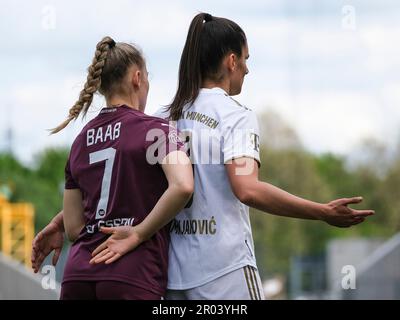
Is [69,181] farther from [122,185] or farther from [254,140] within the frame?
[254,140]

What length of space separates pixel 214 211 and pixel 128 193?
396 mm

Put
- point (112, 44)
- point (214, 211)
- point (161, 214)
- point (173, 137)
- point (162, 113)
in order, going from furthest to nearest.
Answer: point (162, 113)
point (112, 44)
point (214, 211)
point (173, 137)
point (161, 214)

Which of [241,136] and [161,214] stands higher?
[241,136]

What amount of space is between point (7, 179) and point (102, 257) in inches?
2868

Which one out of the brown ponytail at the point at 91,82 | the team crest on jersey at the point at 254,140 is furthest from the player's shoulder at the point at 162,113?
the team crest on jersey at the point at 254,140

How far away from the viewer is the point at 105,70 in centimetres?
491

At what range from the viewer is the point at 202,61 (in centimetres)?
505

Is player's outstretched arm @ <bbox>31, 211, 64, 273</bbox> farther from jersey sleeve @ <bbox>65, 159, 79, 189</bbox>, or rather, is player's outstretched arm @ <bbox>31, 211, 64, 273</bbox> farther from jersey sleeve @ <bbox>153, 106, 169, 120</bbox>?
jersey sleeve @ <bbox>153, 106, 169, 120</bbox>

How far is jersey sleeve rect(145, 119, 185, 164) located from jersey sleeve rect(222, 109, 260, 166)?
0.20m

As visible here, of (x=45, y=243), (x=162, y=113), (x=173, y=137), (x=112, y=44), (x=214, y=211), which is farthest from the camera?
(x=45, y=243)

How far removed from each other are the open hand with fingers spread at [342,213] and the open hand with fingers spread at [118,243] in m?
0.80

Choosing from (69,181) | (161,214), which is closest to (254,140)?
(161,214)

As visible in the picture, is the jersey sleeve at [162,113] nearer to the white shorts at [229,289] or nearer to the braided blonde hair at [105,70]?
the braided blonde hair at [105,70]
